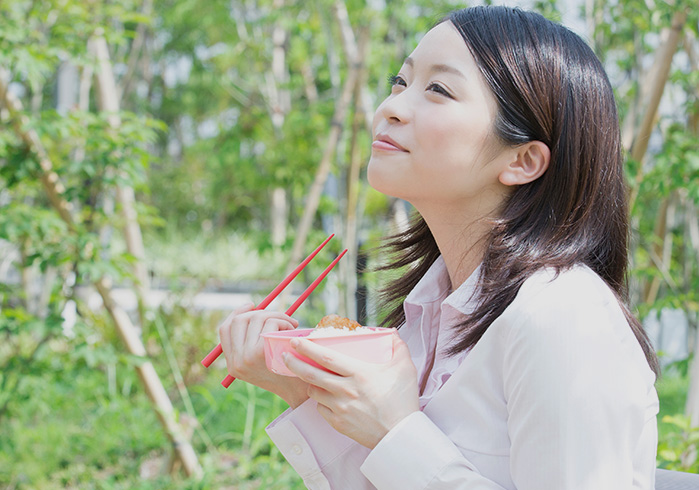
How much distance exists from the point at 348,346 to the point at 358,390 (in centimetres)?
5

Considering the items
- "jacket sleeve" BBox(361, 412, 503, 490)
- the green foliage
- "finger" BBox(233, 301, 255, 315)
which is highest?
"finger" BBox(233, 301, 255, 315)

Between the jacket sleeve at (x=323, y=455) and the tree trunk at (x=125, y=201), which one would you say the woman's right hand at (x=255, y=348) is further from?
the tree trunk at (x=125, y=201)

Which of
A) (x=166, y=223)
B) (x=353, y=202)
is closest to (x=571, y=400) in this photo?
(x=353, y=202)

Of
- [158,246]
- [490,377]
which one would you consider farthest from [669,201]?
[158,246]

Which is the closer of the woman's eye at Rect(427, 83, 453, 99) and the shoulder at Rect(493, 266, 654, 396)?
the shoulder at Rect(493, 266, 654, 396)

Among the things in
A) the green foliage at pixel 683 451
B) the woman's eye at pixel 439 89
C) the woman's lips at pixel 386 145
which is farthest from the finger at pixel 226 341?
the green foliage at pixel 683 451

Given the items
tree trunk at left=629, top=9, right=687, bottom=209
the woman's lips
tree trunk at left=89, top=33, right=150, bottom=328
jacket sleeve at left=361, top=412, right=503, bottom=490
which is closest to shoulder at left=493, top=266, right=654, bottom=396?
jacket sleeve at left=361, top=412, right=503, bottom=490

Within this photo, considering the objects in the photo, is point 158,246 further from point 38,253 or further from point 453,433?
point 453,433

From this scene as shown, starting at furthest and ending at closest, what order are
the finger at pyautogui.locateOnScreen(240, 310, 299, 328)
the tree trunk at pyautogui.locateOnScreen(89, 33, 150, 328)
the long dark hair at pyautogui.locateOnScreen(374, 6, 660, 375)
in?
the tree trunk at pyautogui.locateOnScreen(89, 33, 150, 328)
the finger at pyautogui.locateOnScreen(240, 310, 299, 328)
the long dark hair at pyautogui.locateOnScreen(374, 6, 660, 375)

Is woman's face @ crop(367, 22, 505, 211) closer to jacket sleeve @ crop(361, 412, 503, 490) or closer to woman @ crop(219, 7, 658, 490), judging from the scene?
woman @ crop(219, 7, 658, 490)

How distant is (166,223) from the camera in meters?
3.54

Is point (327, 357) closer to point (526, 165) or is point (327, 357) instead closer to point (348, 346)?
point (348, 346)

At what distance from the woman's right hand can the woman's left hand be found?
0.58ft

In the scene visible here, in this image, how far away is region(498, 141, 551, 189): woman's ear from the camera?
98 centimetres
